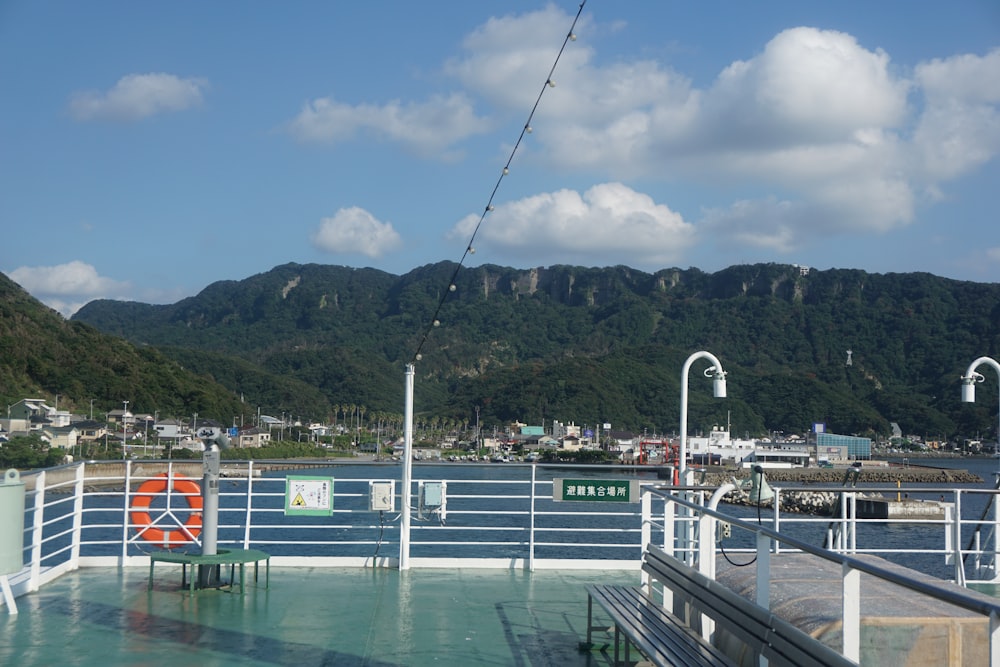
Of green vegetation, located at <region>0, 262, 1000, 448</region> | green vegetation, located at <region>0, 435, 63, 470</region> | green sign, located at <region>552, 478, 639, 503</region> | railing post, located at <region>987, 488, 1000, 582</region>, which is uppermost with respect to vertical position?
green vegetation, located at <region>0, 262, 1000, 448</region>

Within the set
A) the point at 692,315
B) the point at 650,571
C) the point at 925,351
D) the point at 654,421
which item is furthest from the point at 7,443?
the point at 692,315

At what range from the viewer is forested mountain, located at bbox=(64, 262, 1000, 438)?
379ft

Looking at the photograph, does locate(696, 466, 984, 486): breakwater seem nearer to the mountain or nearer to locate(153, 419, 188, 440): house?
locate(153, 419, 188, 440): house

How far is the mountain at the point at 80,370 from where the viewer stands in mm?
69062

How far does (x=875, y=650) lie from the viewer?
3271mm

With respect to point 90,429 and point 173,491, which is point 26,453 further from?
point 173,491

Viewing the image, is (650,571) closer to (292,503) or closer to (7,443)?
(292,503)

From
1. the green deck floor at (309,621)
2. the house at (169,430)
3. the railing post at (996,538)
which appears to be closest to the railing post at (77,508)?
the green deck floor at (309,621)

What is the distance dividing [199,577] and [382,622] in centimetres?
185

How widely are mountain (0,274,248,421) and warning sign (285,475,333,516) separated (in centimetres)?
6423

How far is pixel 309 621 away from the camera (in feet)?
20.6

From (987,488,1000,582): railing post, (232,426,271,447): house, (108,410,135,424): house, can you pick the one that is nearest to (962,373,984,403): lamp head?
(987,488,1000,582): railing post

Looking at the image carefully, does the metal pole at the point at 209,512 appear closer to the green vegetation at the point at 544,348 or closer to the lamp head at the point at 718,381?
the lamp head at the point at 718,381

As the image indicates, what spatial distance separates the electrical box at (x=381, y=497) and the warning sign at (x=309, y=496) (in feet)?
1.33
